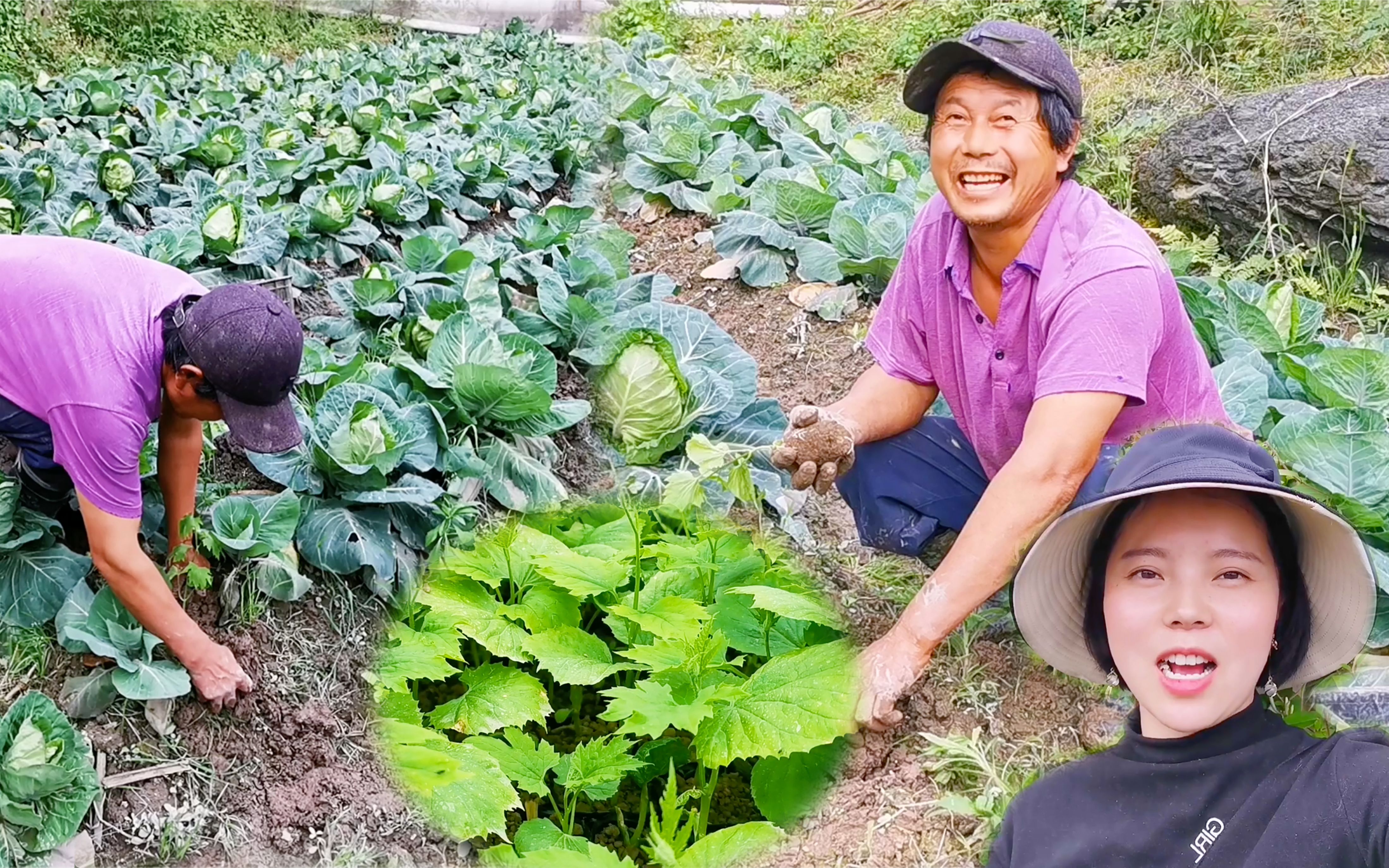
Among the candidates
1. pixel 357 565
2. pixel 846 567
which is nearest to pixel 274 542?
pixel 357 565

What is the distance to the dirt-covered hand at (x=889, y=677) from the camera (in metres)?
1.94

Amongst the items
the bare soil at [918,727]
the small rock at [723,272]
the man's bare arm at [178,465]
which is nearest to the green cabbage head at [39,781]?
the man's bare arm at [178,465]

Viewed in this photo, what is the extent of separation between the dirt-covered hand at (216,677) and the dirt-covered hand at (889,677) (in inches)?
59.8

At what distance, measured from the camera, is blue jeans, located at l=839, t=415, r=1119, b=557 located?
2.54 m

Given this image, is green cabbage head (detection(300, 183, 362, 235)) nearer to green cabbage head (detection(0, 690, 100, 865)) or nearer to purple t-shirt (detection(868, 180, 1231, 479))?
green cabbage head (detection(0, 690, 100, 865))

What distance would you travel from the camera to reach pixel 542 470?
11.2 ft

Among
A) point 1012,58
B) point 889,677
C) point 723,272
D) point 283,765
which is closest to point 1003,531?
point 889,677

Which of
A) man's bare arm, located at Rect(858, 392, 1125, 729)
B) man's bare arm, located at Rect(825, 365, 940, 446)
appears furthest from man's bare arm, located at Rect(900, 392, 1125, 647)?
man's bare arm, located at Rect(825, 365, 940, 446)

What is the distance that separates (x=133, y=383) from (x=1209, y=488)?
2.20m

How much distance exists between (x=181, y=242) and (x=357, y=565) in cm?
198

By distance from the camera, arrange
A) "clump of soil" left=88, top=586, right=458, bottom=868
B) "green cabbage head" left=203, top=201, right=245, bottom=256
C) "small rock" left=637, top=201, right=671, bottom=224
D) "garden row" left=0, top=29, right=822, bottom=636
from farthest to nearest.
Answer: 1. "small rock" left=637, top=201, right=671, bottom=224
2. "green cabbage head" left=203, top=201, right=245, bottom=256
3. "garden row" left=0, top=29, right=822, bottom=636
4. "clump of soil" left=88, top=586, right=458, bottom=868

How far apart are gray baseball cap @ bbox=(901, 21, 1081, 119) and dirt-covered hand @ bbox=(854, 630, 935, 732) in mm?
1050

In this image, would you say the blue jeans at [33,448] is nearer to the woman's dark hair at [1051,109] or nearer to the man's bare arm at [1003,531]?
the man's bare arm at [1003,531]

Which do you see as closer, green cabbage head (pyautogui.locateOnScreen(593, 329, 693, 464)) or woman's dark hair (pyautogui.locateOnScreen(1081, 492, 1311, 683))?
woman's dark hair (pyautogui.locateOnScreen(1081, 492, 1311, 683))
